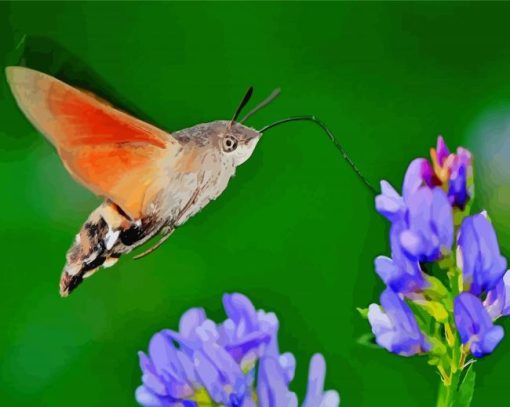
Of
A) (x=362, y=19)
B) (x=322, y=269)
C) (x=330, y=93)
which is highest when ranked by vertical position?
(x=362, y=19)

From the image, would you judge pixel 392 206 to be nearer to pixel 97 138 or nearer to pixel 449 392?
pixel 449 392

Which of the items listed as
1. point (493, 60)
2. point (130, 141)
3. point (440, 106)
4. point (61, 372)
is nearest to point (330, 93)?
point (440, 106)

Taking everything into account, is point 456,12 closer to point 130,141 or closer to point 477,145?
point 477,145

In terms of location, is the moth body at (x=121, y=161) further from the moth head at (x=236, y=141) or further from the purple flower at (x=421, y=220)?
the purple flower at (x=421, y=220)

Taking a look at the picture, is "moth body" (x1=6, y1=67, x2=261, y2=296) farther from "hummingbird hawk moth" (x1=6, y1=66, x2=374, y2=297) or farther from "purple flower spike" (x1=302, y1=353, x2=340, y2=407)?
"purple flower spike" (x1=302, y1=353, x2=340, y2=407)

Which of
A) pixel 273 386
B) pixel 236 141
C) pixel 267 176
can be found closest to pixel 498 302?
pixel 273 386
